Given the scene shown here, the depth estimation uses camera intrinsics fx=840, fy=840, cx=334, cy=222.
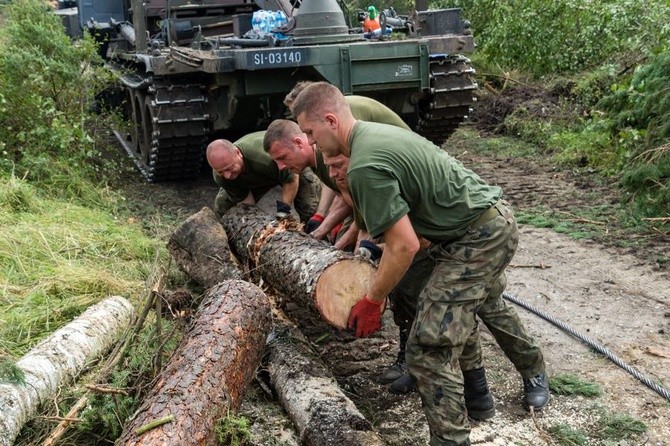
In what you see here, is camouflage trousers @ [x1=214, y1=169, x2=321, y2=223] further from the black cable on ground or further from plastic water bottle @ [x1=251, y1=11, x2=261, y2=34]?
plastic water bottle @ [x1=251, y1=11, x2=261, y2=34]

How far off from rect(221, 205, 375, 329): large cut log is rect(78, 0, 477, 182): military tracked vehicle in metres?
2.76

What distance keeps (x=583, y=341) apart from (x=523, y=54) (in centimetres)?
916

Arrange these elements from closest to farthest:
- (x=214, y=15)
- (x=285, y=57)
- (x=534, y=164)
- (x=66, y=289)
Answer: (x=66, y=289)
(x=285, y=57)
(x=534, y=164)
(x=214, y=15)

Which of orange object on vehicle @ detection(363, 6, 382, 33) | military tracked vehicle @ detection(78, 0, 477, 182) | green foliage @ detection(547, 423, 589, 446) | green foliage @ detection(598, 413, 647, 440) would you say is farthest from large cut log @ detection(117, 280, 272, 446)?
orange object on vehicle @ detection(363, 6, 382, 33)

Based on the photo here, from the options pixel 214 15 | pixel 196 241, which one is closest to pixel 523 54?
pixel 214 15

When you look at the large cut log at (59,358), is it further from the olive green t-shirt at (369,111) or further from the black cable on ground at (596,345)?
the black cable on ground at (596,345)

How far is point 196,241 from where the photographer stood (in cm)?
626

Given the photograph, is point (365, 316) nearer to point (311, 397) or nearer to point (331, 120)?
point (311, 397)

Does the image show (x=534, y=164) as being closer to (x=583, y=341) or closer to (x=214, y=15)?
(x=214, y=15)

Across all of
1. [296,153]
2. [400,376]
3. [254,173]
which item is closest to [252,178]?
[254,173]

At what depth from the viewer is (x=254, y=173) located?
6.57 m

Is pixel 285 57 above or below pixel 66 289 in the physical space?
above

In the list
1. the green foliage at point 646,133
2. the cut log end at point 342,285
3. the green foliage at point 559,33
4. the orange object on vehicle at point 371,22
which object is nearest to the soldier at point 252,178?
the cut log end at point 342,285

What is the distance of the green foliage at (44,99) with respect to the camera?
8602 millimetres
